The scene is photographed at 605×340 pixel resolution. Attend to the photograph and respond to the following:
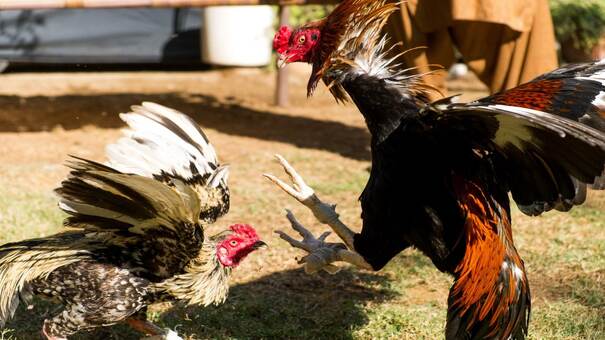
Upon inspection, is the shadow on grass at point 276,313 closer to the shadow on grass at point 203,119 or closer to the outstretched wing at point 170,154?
the outstretched wing at point 170,154

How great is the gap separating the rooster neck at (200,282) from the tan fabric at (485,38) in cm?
347

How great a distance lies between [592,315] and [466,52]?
294 centimetres

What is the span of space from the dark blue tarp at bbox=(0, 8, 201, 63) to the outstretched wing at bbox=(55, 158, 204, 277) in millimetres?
8018

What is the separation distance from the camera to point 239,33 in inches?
456

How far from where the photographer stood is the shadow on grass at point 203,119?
906 centimetres

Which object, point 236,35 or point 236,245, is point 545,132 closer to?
point 236,245

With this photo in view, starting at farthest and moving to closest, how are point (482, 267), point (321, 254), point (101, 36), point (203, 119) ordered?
point (101, 36) → point (203, 119) → point (321, 254) → point (482, 267)

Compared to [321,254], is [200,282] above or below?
above

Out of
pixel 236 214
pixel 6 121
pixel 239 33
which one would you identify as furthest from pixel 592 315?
pixel 239 33

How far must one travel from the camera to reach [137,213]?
3727mm

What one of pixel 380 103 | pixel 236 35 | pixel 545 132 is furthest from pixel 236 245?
pixel 236 35

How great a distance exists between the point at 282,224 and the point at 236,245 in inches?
88.7

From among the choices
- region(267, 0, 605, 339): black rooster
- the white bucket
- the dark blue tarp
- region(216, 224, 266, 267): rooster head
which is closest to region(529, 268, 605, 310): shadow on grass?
region(267, 0, 605, 339): black rooster

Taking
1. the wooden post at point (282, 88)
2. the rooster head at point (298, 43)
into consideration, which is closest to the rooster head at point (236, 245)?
the rooster head at point (298, 43)
